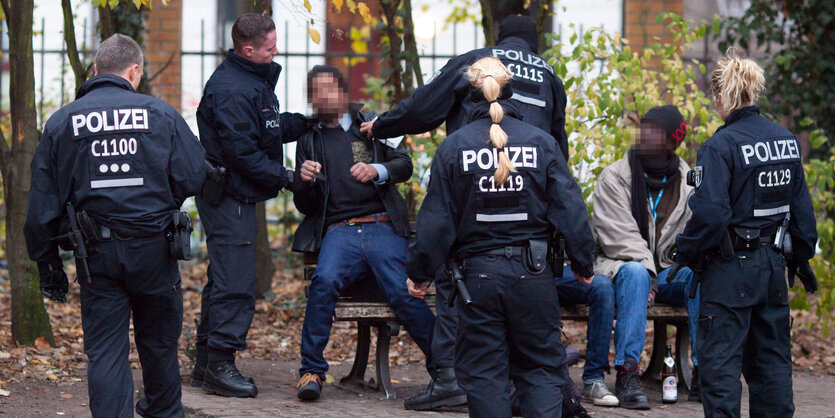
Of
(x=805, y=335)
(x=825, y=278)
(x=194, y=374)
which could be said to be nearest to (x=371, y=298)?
(x=194, y=374)

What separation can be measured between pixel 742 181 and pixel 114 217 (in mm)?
2820

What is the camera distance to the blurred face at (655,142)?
19.3 feet

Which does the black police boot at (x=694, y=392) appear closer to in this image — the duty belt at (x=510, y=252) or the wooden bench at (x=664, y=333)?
the wooden bench at (x=664, y=333)

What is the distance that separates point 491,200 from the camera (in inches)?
166

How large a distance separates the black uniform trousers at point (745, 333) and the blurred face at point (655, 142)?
1.27 meters

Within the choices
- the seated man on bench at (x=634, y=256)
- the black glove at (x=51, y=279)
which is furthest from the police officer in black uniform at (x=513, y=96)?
the black glove at (x=51, y=279)

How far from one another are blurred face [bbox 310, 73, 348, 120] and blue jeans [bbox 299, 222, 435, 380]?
2.23 ft

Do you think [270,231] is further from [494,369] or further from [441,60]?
[494,369]

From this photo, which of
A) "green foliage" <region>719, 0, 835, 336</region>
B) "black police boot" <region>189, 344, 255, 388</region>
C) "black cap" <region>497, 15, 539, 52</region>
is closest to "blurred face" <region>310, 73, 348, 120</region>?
"black cap" <region>497, 15, 539, 52</region>

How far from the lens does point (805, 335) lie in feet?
27.5

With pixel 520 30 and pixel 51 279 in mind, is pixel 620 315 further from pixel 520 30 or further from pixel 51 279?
pixel 51 279

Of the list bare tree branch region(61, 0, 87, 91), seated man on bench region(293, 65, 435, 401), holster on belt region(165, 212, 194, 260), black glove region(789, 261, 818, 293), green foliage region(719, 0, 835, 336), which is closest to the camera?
holster on belt region(165, 212, 194, 260)

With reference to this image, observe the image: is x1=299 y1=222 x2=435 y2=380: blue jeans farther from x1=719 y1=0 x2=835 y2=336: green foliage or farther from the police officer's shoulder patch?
x1=719 y1=0 x2=835 y2=336: green foliage

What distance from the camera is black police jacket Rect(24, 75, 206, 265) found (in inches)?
A: 173
